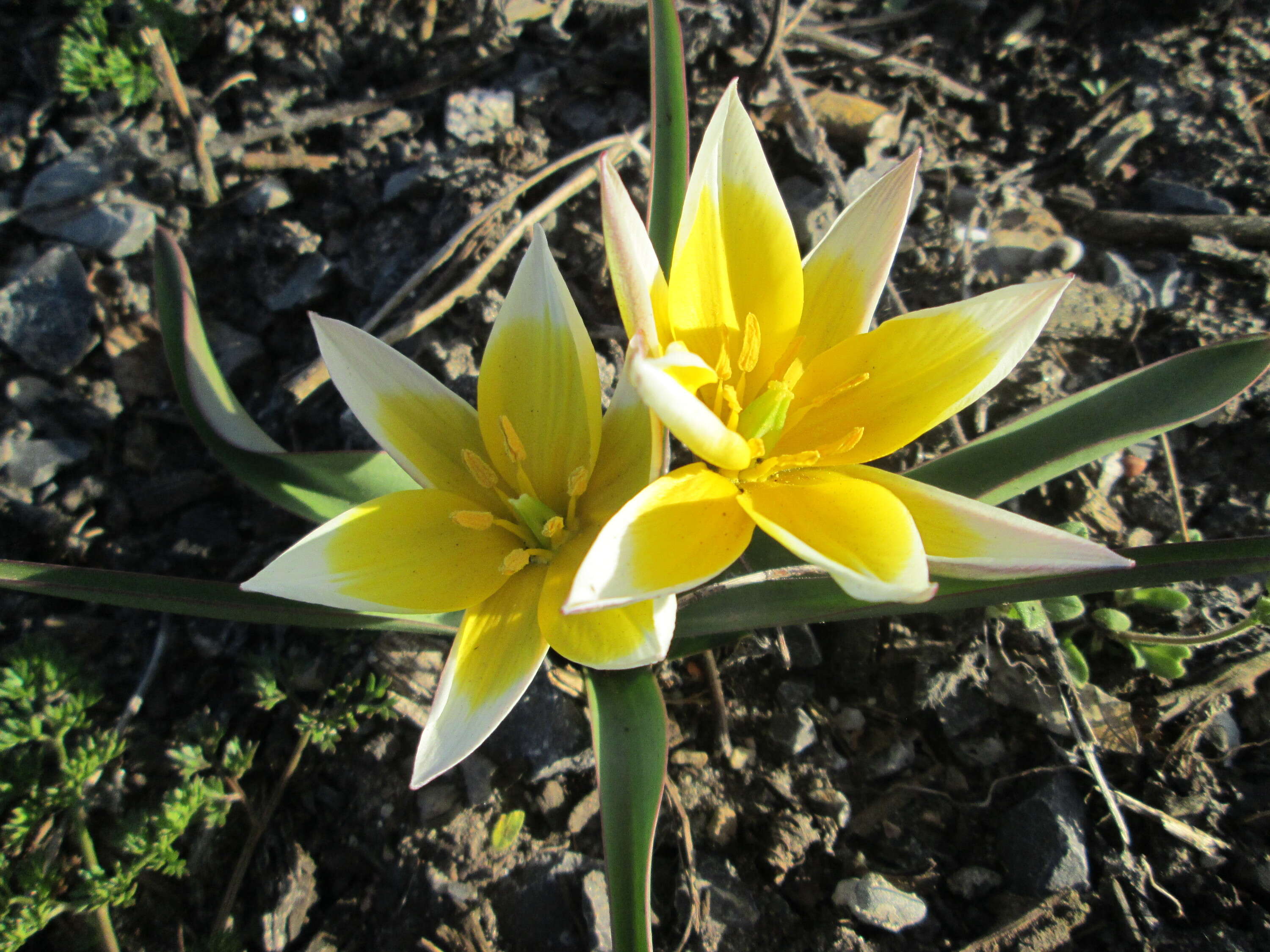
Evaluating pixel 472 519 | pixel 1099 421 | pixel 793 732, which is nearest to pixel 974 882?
pixel 793 732

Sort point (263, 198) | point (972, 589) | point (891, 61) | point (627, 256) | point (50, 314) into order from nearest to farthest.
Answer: point (627, 256), point (972, 589), point (50, 314), point (263, 198), point (891, 61)

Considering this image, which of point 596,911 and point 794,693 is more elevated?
point 794,693

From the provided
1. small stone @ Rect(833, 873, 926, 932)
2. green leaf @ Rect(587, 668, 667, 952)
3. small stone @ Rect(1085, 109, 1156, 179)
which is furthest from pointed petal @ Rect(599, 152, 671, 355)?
small stone @ Rect(1085, 109, 1156, 179)

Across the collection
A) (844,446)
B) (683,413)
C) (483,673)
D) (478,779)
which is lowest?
(478,779)

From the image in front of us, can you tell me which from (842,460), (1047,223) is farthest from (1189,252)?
(842,460)

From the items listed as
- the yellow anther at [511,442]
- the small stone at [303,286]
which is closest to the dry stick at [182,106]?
the small stone at [303,286]

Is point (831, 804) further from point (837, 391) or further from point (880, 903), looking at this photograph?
point (837, 391)

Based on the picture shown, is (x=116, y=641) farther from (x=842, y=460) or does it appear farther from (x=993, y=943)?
(x=993, y=943)
